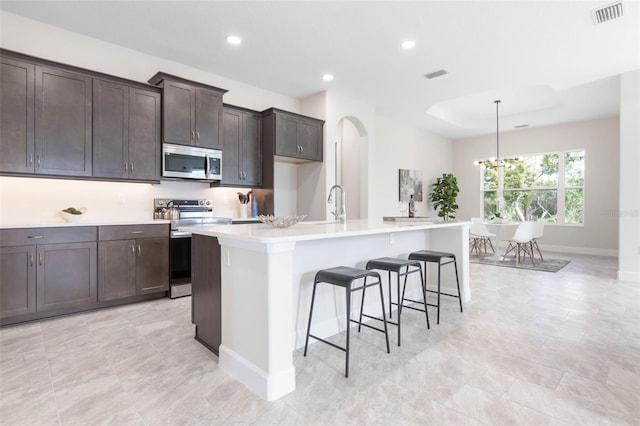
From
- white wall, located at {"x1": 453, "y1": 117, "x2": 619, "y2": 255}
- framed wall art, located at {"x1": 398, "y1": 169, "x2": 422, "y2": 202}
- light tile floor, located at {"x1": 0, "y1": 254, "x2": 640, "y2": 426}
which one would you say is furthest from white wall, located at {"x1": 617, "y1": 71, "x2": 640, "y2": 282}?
framed wall art, located at {"x1": 398, "y1": 169, "x2": 422, "y2": 202}

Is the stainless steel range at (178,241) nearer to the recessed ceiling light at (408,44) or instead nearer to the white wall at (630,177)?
the recessed ceiling light at (408,44)

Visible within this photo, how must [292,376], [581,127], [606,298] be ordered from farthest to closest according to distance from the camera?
[581,127], [606,298], [292,376]

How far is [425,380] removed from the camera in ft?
6.57

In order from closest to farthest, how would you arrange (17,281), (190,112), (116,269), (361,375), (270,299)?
1. (270,299)
2. (361,375)
3. (17,281)
4. (116,269)
5. (190,112)

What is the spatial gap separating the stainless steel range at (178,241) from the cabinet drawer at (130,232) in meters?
0.13

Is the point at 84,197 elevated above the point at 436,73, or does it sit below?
below

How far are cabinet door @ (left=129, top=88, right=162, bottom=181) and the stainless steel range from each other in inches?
17.0

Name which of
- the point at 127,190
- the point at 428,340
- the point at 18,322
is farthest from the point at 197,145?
the point at 428,340

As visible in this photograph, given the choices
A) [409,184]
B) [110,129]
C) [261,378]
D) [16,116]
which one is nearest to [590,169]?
[409,184]

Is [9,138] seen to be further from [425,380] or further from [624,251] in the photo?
[624,251]

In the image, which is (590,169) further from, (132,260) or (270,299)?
(132,260)

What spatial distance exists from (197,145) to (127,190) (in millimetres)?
985

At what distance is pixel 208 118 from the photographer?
4.18 m

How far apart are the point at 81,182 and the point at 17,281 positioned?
1166 mm
